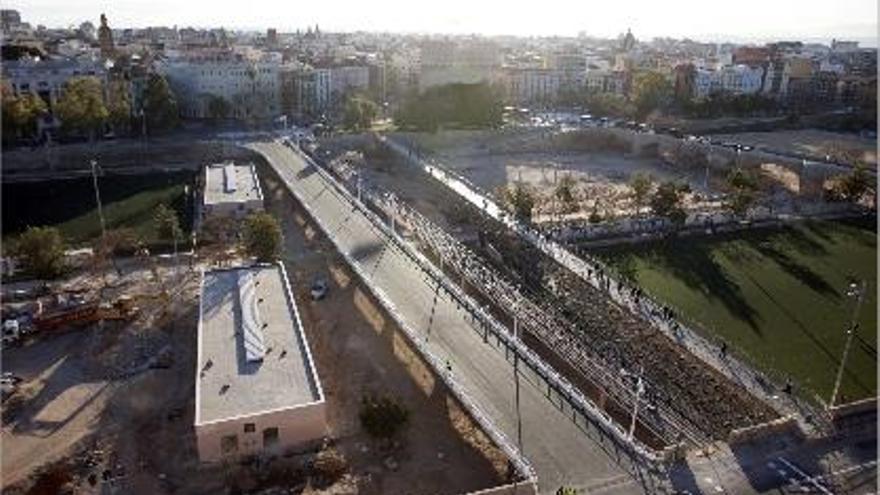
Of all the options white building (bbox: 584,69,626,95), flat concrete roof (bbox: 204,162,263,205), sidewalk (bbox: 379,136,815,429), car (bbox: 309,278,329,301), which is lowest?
car (bbox: 309,278,329,301)

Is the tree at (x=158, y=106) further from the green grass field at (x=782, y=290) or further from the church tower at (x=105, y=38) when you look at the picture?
the green grass field at (x=782, y=290)

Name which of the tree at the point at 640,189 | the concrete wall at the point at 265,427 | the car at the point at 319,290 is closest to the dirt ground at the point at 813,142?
the tree at the point at 640,189

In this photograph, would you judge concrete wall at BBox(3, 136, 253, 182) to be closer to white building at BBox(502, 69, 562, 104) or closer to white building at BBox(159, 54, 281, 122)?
white building at BBox(159, 54, 281, 122)

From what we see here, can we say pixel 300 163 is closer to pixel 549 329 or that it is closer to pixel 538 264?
pixel 538 264

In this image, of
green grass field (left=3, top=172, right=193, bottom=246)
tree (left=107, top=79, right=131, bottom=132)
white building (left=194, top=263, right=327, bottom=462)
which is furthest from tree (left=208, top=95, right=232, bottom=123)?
white building (left=194, top=263, right=327, bottom=462)

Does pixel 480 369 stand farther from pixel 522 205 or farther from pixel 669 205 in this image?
pixel 669 205

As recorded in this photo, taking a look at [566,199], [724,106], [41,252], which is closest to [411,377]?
[41,252]
